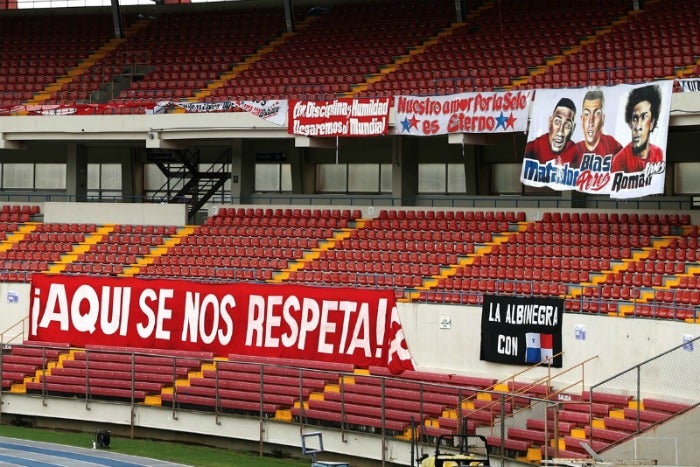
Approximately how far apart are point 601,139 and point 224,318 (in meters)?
9.35

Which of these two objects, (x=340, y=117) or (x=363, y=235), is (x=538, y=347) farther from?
(x=340, y=117)

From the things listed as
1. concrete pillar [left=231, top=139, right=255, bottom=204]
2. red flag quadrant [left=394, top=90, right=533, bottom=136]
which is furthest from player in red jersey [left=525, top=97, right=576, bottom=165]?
concrete pillar [left=231, top=139, right=255, bottom=204]

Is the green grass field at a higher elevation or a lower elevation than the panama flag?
lower

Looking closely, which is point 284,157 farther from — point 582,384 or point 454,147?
point 582,384

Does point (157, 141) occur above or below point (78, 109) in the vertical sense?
below

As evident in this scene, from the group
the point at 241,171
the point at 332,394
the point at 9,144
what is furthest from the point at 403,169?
the point at 9,144

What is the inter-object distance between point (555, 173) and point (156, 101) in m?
13.6

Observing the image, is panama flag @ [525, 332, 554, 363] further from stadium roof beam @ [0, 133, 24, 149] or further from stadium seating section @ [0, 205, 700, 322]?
stadium roof beam @ [0, 133, 24, 149]

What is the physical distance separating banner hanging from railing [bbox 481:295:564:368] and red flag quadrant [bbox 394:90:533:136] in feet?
17.9

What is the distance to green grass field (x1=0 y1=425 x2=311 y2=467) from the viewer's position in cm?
2758

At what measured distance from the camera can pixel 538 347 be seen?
27422 mm

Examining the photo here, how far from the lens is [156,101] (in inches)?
1578

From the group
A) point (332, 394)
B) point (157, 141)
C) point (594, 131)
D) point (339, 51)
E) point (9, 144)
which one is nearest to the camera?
point (332, 394)

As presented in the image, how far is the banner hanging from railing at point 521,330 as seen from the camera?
27281 millimetres
